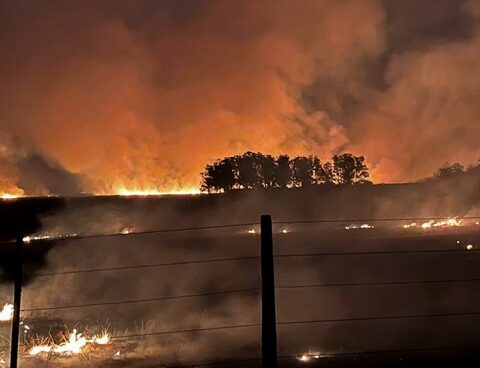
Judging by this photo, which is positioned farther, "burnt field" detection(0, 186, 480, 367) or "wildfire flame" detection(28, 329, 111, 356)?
"wildfire flame" detection(28, 329, 111, 356)

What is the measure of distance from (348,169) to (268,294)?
116 ft

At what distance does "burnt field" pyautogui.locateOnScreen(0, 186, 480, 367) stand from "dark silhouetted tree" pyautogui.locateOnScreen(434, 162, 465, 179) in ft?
19.9

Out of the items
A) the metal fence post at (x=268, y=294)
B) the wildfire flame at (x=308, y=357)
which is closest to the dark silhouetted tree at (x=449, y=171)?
the wildfire flame at (x=308, y=357)

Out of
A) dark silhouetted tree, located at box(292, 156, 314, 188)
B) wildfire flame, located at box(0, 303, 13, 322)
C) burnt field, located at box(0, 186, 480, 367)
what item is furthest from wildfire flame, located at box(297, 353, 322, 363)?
dark silhouetted tree, located at box(292, 156, 314, 188)

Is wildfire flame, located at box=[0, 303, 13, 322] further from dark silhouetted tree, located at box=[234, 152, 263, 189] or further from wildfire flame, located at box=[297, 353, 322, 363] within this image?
dark silhouetted tree, located at box=[234, 152, 263, 189]

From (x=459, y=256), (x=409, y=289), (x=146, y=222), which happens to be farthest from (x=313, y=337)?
(x=146, y=222)

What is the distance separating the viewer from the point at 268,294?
3750mm

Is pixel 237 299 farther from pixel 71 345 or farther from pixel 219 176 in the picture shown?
pixel 219 176

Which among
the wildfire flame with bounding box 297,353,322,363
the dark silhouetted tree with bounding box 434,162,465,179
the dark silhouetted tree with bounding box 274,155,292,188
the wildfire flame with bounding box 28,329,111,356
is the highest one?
the dark silhouetted tree with bounding box 274,155,292,188

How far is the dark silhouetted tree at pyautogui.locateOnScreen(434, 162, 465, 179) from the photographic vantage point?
2677 centimetres

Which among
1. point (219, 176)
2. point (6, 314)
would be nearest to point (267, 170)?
point (219, 176)

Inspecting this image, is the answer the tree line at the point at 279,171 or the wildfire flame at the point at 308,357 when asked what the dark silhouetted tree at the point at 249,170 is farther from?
the wildfire flame at the point at 308,357

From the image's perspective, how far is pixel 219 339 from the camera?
782 centimetres

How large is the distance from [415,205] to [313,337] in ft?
64.4
